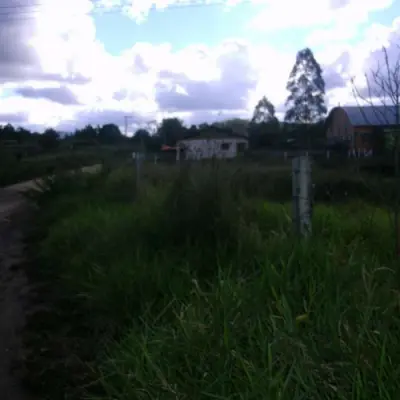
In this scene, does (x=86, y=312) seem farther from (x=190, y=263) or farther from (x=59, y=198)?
(x=59, y=198)

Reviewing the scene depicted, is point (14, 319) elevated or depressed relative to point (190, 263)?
depressed

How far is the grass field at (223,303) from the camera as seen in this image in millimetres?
4305

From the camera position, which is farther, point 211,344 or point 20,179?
point 20,179

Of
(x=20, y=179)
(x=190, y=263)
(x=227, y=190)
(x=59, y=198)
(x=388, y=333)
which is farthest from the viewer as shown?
(x=20, y=179)

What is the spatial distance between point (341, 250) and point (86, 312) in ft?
8.81

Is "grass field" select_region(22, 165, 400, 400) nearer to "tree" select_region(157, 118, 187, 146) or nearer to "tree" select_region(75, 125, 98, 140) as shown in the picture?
"tree" select_region(157, 118, 187, 146)

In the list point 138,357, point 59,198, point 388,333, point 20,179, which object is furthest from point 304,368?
point 20,179

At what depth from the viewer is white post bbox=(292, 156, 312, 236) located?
7.52 meters

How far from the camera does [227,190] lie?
8.47 m

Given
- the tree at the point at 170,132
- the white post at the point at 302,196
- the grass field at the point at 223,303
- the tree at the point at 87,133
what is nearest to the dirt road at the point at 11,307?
the grass field at the point at 223,303

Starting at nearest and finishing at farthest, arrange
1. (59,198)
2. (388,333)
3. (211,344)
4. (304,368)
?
(304,368)
(388,333)
(211,344)
(59,198)

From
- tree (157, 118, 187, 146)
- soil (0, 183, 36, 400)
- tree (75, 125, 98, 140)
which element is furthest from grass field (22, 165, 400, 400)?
tree (75, 125, 98, 140)

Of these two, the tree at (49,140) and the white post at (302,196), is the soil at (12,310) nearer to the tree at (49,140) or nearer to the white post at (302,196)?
the white post at (302,196)

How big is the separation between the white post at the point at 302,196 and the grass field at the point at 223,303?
183 millimetres
